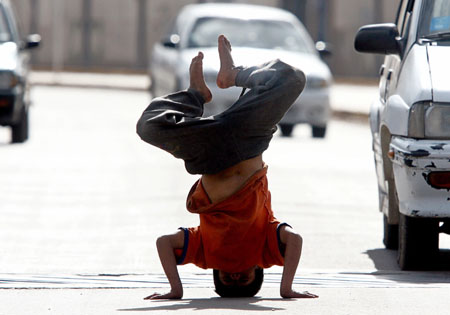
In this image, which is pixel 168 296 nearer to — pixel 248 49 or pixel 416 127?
pixel 416 127

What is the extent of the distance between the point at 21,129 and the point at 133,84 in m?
15.9

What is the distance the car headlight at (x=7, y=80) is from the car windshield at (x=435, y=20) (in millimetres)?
8310

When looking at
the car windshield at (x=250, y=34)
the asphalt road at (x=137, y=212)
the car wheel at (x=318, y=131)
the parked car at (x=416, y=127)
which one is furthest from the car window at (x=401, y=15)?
the car wheel at (x=318, y=131)

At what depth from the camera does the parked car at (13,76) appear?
608 inches

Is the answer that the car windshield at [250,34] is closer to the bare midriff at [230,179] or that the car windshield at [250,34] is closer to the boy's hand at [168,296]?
the bare midriff at [230,179]

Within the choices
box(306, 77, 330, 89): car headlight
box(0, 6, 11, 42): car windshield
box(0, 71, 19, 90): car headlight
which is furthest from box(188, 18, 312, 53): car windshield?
box(0, 71, 19, 90): car headlight

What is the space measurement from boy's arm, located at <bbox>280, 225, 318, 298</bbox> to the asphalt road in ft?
0.79

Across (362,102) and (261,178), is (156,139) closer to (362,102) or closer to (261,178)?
(261,178)

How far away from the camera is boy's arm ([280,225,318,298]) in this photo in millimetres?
6051

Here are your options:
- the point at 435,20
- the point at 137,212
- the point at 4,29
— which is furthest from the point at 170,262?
the point at 4,29

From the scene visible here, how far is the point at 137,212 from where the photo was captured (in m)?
10.1

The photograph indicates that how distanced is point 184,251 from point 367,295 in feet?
2.79

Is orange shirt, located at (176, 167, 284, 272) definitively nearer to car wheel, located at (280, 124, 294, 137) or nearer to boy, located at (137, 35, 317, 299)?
boy, located at (137, 35, 317, 299)

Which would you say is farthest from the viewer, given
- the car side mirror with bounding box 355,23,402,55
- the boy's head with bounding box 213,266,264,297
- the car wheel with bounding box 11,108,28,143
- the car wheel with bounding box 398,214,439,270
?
the car wheel with bounding box 11,108,28,143
